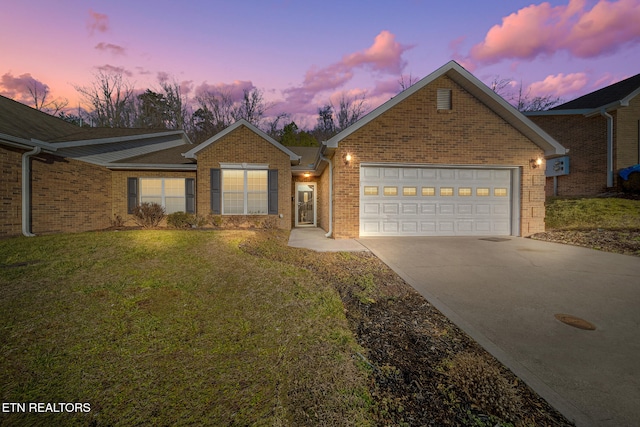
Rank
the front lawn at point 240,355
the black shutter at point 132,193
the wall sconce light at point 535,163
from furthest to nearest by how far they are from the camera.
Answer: the black shutter at point 132,193 < the wall sconce light at point 535,163 < the front lawn at point 240,355

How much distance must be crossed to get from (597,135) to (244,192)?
17918 mm

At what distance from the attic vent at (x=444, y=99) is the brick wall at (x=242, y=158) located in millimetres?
6121

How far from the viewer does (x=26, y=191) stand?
8.42 metres

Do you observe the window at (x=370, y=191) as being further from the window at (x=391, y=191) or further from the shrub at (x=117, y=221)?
the shrub at (x=117, y=221)

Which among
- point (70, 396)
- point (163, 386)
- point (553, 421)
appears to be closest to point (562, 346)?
point (553, 421)

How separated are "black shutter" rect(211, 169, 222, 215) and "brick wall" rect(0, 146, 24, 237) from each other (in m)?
5.60

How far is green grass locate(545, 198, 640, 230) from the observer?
31.3 ft

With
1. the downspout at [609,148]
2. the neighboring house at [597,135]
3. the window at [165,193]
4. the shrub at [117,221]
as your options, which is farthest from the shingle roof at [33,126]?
the downspout at [609,148]

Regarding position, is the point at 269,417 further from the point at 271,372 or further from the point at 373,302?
the point at 373,302

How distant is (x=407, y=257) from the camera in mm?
6324

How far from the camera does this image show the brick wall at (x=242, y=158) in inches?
447

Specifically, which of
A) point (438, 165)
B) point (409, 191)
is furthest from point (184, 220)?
point (438, 165)

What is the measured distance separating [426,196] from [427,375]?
313 inches

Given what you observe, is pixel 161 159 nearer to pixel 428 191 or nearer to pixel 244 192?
pixel 244 192
